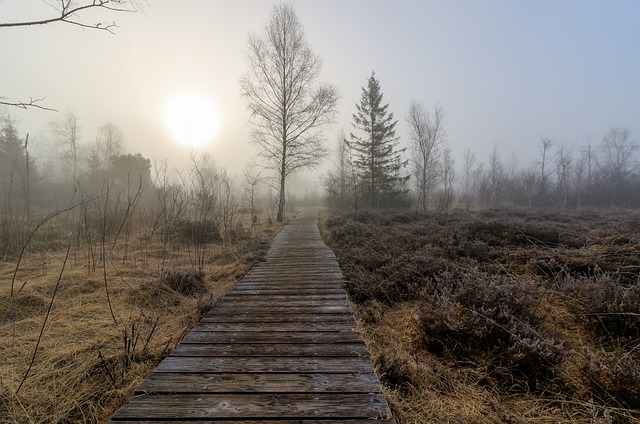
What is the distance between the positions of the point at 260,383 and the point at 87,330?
2.43 m

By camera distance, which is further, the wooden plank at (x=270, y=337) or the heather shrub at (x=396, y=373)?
the wooden plank at (x=270, y=337)

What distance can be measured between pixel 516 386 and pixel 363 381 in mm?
1159

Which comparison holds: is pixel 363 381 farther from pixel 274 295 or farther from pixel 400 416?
pixel 274 295

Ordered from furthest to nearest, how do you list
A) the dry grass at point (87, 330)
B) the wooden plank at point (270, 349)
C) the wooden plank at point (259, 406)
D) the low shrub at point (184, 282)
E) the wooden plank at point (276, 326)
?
1. the low shrub at point (184, 282)
2. the wooden plank at point (276, 326)
3. the wooden plank at point (270, 349)
4. the dry grass at point (87, 330)
5. the wooden plank at point (259, 406)

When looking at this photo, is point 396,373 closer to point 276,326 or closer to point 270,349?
point 270,349

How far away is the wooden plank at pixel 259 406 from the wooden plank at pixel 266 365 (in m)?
0.28

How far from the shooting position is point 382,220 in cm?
1284

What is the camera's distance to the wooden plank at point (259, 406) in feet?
5.24

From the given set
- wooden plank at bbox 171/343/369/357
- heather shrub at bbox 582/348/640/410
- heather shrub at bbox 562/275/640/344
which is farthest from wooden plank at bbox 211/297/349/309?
heather shrub at bbox 562/275/640/344

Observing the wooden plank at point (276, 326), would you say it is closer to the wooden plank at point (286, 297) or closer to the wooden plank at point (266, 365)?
the wooden plank at point (266, 365)

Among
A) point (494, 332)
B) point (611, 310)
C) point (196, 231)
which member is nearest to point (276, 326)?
point (494, 332)

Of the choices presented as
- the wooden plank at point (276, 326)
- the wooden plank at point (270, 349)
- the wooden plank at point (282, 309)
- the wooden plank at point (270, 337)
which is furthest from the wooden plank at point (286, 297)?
the wooden plank at point (270, 349)

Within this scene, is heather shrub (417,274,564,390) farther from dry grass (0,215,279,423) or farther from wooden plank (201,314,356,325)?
dry grass (0,215,279,423)

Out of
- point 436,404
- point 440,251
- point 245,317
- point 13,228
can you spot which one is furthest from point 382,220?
point 13,228
